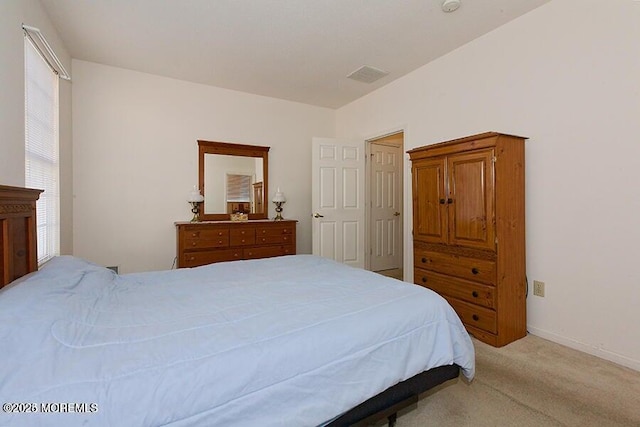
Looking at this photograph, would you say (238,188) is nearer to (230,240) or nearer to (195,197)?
(195,197)

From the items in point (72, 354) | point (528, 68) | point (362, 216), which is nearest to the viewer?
point (72, 354)

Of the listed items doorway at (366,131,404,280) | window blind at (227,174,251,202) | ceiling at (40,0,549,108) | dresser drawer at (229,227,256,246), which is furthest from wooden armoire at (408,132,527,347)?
window blind at (227,174,251,202)

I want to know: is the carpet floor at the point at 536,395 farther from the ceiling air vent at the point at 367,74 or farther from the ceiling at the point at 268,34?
the ceiling air vent at the point at 367,74

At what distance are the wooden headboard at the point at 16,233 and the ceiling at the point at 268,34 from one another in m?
1.79

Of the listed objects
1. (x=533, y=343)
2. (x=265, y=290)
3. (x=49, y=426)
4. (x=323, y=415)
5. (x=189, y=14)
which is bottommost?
(x=533, y=343)

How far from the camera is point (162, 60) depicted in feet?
10.9

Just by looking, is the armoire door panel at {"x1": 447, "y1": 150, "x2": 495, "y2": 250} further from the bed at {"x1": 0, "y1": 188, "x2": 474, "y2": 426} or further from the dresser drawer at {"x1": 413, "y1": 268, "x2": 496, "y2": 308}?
the bed at {"x1": 0, "y1": 188, "x2": 474, "y2": 426}

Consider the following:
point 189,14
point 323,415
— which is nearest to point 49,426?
point 323,415

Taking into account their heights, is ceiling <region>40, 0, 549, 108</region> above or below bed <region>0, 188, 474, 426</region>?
above

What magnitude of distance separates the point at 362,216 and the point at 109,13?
3.56 metres

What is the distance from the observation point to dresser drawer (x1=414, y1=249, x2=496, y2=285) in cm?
241

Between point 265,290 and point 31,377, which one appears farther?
point 265,290

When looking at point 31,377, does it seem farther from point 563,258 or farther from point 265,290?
point 563,258

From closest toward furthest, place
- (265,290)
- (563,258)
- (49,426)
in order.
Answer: (49,426)
(265,290)
(563,258)
